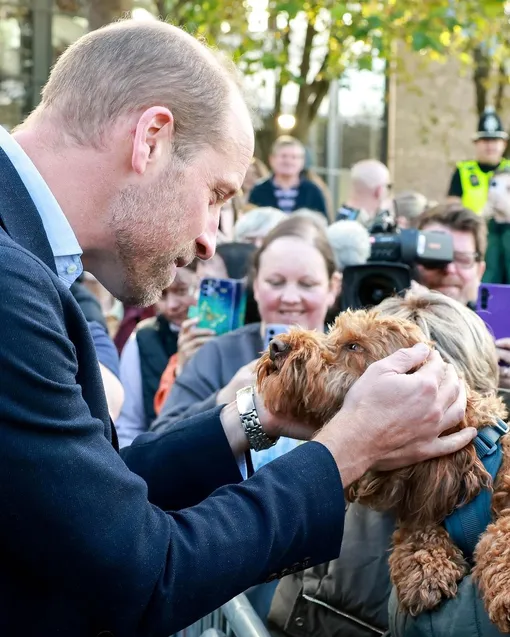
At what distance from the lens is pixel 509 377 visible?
3.62m

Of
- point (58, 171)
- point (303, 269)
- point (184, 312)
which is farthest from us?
point (184, 312)

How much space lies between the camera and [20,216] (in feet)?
6.28

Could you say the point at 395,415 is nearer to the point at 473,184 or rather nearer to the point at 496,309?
the point at 496,309

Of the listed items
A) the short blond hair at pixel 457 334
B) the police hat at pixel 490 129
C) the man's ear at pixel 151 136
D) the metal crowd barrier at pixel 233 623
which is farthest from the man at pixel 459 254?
the police hat at pixel 490 129

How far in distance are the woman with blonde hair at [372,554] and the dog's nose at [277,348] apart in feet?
1.27

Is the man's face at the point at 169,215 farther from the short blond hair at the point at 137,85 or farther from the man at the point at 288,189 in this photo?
the man at the point at 288,189

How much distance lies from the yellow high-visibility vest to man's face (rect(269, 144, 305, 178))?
68.4 inches

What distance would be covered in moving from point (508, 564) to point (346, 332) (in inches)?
29.9

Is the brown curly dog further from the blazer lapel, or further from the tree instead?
the tree

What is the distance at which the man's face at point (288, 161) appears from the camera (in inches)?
421

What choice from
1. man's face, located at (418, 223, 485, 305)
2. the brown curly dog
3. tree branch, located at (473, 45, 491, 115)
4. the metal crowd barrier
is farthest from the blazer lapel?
tree branch, located at (473, 45, 491, 115)

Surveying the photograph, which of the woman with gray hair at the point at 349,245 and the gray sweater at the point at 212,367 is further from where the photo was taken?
the woman with gray hair at the point at 349,245

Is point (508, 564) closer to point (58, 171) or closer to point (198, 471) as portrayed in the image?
point (198, 471)

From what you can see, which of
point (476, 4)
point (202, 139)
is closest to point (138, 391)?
point (202, 139)
